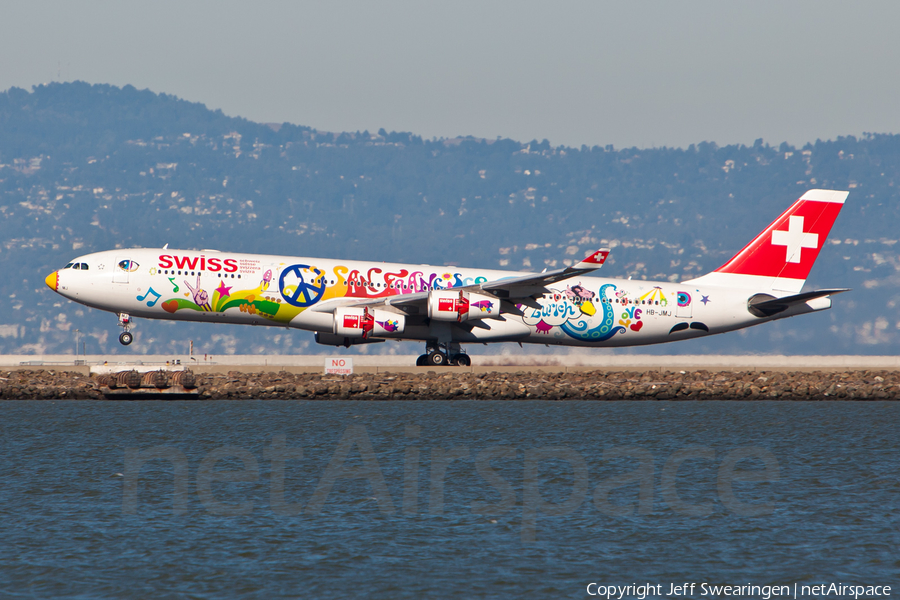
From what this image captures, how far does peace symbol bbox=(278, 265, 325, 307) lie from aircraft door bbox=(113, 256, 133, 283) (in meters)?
7.00

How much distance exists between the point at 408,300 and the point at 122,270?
13.3 metres

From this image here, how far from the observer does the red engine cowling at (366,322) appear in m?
46.5

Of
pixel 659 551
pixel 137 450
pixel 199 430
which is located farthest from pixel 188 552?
pixel 199 430

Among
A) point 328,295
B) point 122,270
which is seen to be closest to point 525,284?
point 328,295

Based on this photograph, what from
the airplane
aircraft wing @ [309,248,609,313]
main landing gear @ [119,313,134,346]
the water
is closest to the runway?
main landing gear @ [119,313,134,346]

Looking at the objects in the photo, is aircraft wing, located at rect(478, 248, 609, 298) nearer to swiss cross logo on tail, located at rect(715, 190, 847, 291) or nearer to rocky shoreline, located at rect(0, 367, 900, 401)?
rocky shoreline, located at rect(0, 367, 900, 401)

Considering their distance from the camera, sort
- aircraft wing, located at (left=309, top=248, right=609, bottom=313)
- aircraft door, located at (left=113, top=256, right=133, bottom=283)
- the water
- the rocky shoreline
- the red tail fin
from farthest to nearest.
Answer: the red tail fin
the rocky shoreline
aircraft door, located at (left=113, top=256, right=133, bottom=283)
aircraft wing, located at (left=309, top=248, right=609, bottom=313)
the water

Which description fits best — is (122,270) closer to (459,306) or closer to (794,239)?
(459,306)

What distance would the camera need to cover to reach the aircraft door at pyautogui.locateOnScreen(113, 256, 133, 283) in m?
47.1

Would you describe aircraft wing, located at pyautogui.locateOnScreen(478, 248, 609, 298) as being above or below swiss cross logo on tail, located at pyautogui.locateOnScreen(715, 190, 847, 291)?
below

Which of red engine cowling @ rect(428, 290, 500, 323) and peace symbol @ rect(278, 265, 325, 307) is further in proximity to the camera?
peace symbol @ rect(278, 265, 325, 307)

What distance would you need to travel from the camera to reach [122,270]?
4719 centimetres

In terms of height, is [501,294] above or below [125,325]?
above

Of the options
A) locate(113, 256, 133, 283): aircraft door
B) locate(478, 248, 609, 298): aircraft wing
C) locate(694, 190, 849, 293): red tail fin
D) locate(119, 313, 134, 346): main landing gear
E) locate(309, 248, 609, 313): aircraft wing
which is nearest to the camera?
locate(478, 248, 609, 298): aircraft wing
